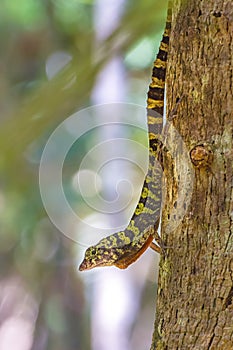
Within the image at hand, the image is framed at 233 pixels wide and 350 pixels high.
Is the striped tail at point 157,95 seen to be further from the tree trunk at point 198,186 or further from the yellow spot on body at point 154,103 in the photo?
the tree trunk at point 198,186

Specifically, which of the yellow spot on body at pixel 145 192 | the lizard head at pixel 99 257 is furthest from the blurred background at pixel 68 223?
the yellow spot on body at pixel 145 192

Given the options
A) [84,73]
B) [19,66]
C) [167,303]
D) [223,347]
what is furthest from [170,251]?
[19,66]

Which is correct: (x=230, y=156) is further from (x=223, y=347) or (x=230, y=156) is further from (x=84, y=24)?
(x=84, y=24)

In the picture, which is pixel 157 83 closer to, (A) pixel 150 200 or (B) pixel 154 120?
(B) pixel 154 120

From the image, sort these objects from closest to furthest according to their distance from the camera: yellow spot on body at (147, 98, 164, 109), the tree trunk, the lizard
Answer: the tree trunk → the lizard → yellow spot on body at (147, 98, 164, 109)

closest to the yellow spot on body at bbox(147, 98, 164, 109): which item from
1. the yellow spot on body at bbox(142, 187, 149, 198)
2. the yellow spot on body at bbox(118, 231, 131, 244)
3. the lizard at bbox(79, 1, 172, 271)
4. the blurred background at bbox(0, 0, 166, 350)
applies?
the lizard at bbox(79, 1, 172, 271)

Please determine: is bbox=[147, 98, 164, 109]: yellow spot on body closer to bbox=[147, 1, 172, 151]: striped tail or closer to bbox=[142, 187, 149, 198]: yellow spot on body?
bbox=[147, 1, 172, 151]: striped tail
